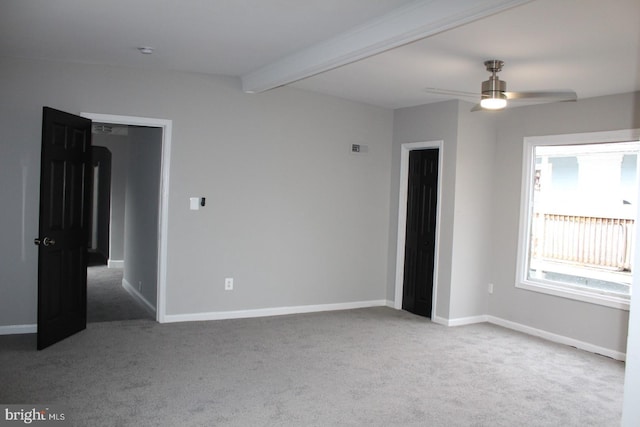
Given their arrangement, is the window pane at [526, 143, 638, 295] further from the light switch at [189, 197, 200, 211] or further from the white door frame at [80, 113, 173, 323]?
the white door frame at [80, 113, 173, 323]

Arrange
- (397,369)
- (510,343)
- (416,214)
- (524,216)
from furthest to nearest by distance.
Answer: (416,214)
(524,216)
(510,343)
(397,369)

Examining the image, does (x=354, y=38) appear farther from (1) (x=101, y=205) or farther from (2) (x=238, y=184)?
(1) (x=101, y=205)

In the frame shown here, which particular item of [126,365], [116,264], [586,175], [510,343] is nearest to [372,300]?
[510,343]

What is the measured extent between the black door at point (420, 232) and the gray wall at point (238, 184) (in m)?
0.35

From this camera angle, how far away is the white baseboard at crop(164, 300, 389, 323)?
5562 mm

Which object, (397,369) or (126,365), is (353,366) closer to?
(397,369)

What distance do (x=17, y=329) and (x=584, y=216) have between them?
565 cm

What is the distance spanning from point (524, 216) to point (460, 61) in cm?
237

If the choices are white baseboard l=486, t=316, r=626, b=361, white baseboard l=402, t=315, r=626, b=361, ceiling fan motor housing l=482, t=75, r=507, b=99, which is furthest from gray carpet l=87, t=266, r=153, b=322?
ceiling fan motor housing l=482, t=75, r=507, b=99

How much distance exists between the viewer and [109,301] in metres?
6.46

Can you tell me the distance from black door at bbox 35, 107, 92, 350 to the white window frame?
4.56m

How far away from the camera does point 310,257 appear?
20.5 feet

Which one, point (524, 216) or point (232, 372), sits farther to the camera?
point (524, 216)

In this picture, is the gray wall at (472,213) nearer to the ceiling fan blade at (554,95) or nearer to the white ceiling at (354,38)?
the white ceiling at (354,38)
